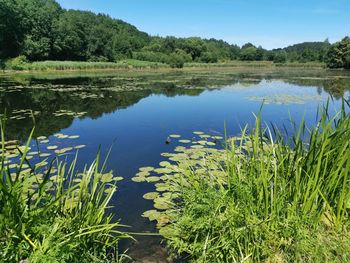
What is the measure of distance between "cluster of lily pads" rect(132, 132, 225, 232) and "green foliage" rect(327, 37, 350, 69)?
209 ft

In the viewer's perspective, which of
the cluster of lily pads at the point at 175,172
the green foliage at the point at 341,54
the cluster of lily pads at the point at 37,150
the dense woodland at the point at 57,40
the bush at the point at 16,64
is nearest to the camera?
the cluster of lily pads at the point at 175,172

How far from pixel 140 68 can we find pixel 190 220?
158ft

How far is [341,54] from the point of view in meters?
60.5

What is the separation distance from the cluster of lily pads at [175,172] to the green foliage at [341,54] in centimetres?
6361

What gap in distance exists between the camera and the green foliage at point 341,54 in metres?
59.4

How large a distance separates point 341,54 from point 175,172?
68.6 meters

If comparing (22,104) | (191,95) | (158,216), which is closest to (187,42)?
(191,95)

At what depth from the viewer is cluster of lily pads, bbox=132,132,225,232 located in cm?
426

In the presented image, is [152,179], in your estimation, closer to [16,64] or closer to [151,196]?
[151,196]

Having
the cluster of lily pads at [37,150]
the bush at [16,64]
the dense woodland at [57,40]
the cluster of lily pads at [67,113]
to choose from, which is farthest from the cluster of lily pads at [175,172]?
the dense woodland at [57,40]

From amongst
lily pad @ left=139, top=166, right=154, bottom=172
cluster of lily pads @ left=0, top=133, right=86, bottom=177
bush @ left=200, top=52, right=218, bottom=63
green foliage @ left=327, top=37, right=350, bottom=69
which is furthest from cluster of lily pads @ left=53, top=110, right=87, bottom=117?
bush @ left=200, top=52, right=218, bottom=63

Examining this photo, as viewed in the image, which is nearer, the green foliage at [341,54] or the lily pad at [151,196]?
the lily pad at [151,196]

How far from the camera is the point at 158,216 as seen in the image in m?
4.28

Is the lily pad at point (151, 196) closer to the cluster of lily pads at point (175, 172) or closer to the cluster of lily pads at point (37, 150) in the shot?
the cluster of lily pads at point (175, 172)
